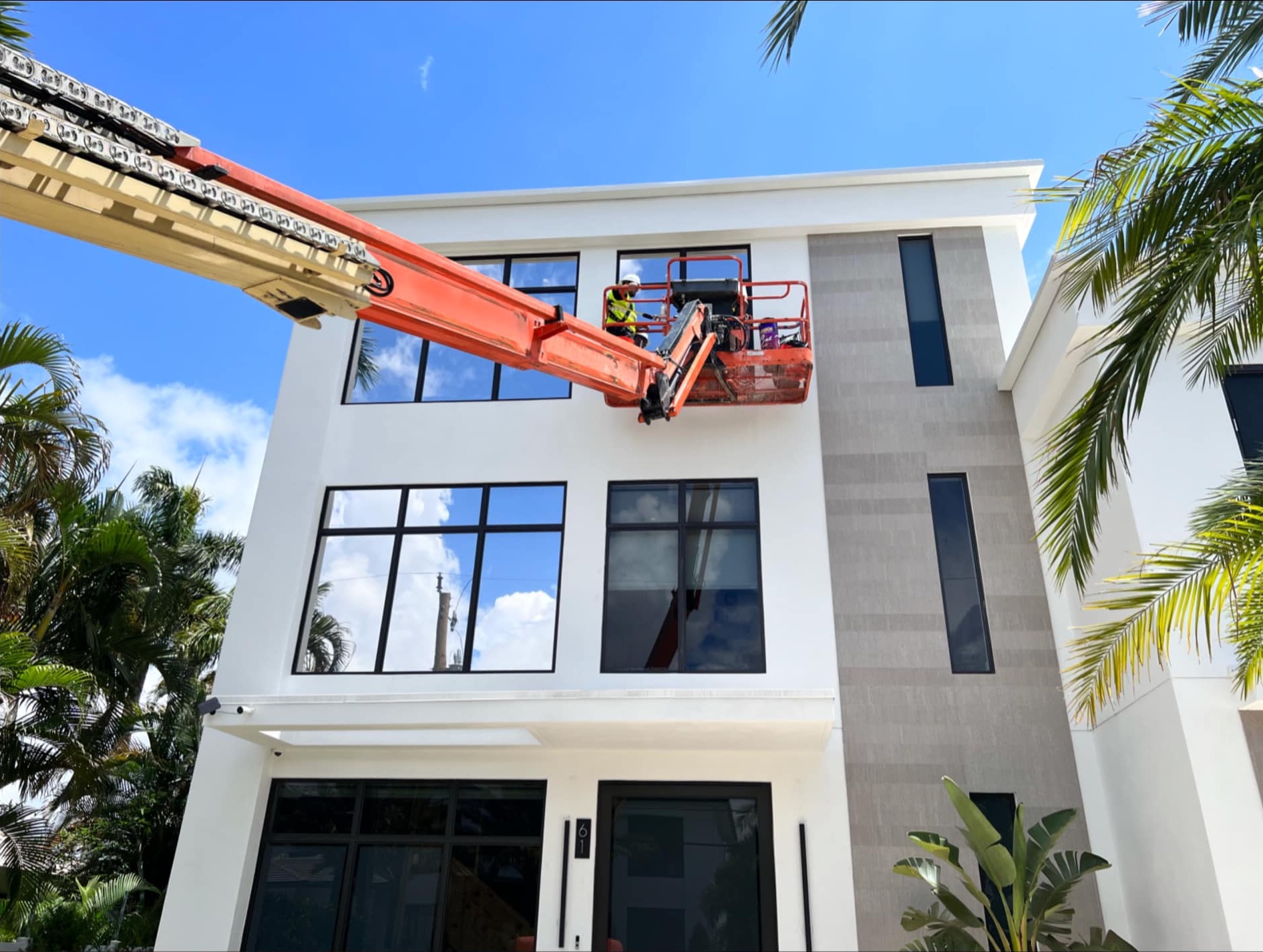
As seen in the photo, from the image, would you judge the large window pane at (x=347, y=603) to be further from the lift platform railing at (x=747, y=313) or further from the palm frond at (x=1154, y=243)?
the palm frond at (x=1154, y=243)

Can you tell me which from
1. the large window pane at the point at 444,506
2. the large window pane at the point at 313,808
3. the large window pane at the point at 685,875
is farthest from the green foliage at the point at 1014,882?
the large window pane at the point at 444,506

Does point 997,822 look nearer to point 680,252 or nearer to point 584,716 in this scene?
point 584,716

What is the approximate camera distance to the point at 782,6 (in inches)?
203

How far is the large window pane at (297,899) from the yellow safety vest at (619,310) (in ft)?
19.9

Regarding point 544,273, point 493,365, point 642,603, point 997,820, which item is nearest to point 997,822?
point 997,820

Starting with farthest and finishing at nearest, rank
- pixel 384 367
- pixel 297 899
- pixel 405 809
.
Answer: pixel 384 367 < pixel 405 809 < pixel 297 899

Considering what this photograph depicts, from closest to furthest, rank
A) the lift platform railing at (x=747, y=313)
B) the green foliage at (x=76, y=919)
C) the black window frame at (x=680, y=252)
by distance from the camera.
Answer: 1. the lift platform railing at (x=747, y=313)
2. the black window frame at (x=680, y=252)
3. the green foliage at (x=76, y=919)

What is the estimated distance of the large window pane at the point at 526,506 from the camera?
404 inches

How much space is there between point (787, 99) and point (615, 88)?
280 cm

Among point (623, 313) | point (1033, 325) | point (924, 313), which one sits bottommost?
point (1033, 325)

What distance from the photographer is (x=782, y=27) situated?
5.16 meters

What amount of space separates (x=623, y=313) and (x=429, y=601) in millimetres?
3755

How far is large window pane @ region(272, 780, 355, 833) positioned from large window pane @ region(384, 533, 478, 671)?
1302 mm

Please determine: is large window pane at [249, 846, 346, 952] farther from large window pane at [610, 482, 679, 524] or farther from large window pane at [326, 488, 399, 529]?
large window pane at [610, 482, 679, 524]
